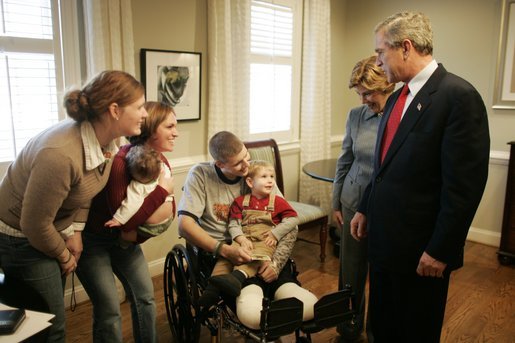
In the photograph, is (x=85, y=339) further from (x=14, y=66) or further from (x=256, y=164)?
(x=14, y=66)

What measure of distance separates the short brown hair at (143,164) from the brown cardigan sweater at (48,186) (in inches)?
6.0

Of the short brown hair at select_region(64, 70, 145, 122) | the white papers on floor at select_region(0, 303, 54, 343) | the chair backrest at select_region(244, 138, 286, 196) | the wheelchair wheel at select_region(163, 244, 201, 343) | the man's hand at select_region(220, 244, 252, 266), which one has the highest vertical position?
the short brown hair at select_region(64, 70, 145, 122)

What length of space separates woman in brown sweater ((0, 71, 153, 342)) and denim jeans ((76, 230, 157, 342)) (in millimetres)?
109

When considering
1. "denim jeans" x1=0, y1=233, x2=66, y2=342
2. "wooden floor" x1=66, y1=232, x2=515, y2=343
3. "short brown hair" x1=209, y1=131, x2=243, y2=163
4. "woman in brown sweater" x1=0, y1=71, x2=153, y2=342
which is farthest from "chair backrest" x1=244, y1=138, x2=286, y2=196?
"denim jeans" x1=0, y1=233, x2=66, y2=342

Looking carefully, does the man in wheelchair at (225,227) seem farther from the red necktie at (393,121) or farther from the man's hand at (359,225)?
the red necktie at (393,121)

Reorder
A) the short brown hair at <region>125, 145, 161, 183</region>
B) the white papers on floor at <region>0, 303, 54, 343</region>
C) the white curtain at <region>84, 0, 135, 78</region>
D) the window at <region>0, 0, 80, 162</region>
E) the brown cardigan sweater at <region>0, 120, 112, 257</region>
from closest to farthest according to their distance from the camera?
the white papers on floor at <region>0, 303, 54, 343</region> < the brown cardigan sweater at <region>0, 120, 112, 257</region> < the short brown hair at <region>125, 145, 161, 183</region> < the window at <region>0, 0, 80, 162</region> < the white curtain at <region>84, 0, 135, 78</region>

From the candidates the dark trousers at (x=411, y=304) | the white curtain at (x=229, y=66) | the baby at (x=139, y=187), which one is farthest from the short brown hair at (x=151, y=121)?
the white curtain at (x=229, y=66)

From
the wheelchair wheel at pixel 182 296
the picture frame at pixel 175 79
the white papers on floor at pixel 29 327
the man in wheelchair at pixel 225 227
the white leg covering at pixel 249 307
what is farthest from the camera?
the picture frame at pixel 175 79

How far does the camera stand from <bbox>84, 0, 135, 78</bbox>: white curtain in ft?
7.87

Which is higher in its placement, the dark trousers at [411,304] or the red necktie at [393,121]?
the red necktie at [393,121]

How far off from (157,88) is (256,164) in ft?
3.87

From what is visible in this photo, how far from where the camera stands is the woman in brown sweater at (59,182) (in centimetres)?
135

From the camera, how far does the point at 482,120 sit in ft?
4.63

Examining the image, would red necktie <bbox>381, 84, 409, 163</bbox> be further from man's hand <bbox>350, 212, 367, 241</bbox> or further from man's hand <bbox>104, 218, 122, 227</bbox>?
man's hand <bbox>104, 218, 122, 227</bbox>
